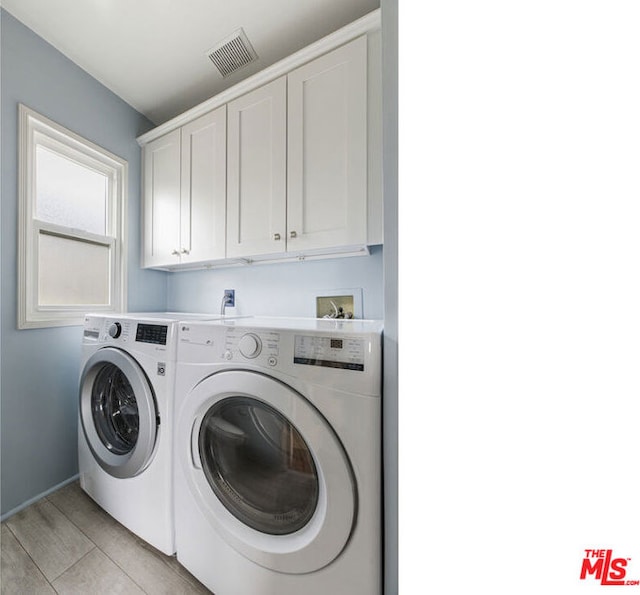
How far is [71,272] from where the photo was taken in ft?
4.99

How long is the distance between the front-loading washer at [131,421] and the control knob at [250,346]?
1.09 feet

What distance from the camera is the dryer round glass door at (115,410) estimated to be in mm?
1026

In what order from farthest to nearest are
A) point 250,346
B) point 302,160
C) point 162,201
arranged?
point 162,201
point 302,160
point 250,346

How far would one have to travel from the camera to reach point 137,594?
905 millimetres

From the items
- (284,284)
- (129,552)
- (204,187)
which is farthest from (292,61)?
(129,552)

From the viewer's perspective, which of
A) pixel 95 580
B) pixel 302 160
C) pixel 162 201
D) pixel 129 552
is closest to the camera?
pixel 95 580

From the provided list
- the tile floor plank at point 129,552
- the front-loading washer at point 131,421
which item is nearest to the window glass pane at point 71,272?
the front-loading washer at point 131,421

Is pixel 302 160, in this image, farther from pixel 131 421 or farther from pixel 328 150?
pixel 131 421

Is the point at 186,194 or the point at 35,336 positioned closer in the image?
the point at 35,336

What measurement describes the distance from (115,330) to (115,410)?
1.36 ft
